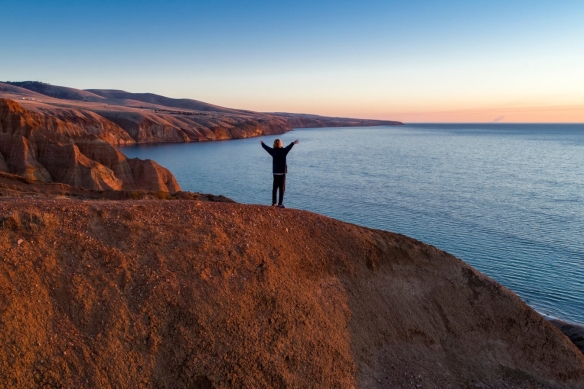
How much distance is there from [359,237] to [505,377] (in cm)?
583

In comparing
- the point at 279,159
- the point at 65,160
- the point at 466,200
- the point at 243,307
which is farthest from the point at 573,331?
the point at 65,160

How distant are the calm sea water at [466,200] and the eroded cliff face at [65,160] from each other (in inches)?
443

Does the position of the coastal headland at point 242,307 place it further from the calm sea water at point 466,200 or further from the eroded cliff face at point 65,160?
the eroded cliff face at point 65,160

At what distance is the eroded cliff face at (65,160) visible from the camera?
1362 inches

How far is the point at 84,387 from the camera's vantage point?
837 centimetres

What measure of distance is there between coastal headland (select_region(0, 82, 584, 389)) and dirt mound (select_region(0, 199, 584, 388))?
0.03 m

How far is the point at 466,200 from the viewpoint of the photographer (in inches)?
1845

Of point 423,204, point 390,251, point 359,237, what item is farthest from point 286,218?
point 423,204

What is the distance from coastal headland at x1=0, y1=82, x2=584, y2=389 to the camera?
9.00m

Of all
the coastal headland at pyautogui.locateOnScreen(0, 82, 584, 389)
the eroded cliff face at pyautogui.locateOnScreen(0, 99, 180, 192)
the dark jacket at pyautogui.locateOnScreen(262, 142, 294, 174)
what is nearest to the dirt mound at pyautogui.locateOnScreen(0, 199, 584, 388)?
the coastal headland at pyautogui.locateOnScreen(0, 82, 584, 389)

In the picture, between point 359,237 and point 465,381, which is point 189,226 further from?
point 465,381

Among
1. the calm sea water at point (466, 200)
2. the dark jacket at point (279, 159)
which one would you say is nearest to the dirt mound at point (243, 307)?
the dark jacket at point (279, 159)

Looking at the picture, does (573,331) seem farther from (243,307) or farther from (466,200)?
(466,200)

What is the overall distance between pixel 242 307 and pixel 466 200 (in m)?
40.8
